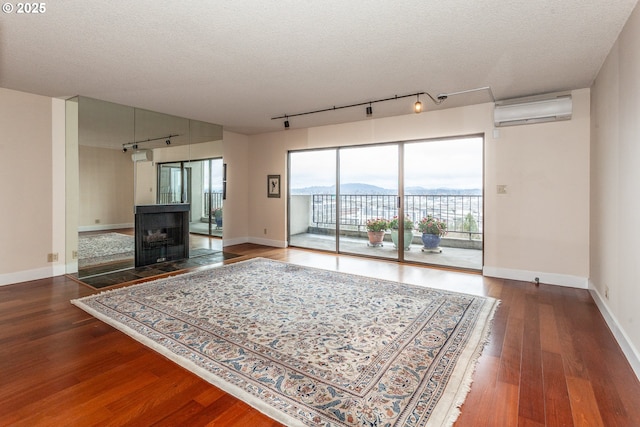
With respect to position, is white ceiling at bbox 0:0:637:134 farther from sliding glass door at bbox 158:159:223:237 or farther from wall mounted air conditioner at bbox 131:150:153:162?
sliding glass door at bbox 158:159:223:237

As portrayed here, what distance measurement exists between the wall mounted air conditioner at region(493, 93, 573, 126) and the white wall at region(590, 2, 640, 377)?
0.31 meters

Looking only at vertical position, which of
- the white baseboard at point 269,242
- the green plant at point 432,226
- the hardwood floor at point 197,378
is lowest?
the hardwood floor at point 197,378

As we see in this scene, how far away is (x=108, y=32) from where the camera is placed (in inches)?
102

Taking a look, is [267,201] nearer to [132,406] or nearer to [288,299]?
[288,299]

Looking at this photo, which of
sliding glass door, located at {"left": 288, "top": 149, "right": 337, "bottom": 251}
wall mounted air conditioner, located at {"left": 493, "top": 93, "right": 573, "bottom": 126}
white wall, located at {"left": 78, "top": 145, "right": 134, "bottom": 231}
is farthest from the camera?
sliding glass door, located at {"left": 288, "top": 149, "right": 337, "bottom": 251}

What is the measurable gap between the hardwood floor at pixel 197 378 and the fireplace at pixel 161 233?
6.08 feet

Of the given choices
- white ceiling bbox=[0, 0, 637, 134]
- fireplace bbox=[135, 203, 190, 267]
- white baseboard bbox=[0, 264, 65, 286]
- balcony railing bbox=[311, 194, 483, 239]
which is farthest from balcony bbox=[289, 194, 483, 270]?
white baseboard bbox=[0, 264, 65, 286]

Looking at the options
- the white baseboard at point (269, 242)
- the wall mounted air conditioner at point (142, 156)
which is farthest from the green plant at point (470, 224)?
the wall mounted air conditioner at point (142, 156)

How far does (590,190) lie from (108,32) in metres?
5.42

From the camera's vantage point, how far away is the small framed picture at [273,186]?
6.92 metres

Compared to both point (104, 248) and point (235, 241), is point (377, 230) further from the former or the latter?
point (104, 248)

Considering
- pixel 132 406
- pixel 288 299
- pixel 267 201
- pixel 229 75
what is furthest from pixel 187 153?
pixel 132 406

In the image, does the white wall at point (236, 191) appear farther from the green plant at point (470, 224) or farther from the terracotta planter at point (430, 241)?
the green plant at point (470, 224)

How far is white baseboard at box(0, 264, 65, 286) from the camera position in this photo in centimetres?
401
